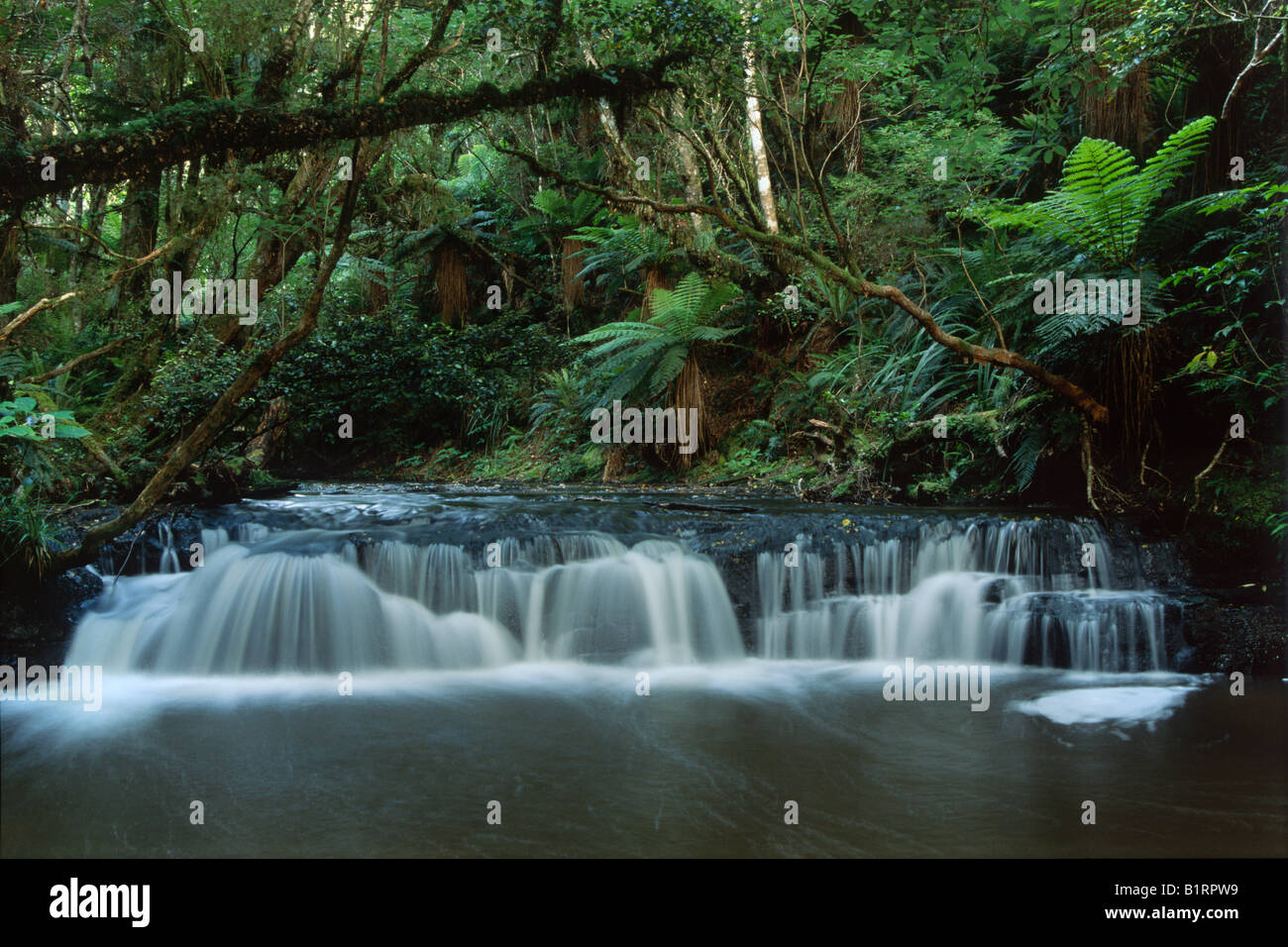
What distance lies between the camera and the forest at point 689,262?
6.52m

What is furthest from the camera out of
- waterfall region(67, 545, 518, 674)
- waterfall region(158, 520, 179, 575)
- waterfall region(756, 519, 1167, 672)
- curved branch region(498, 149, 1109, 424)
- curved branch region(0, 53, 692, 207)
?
waterfall region(158, 520, 179, 575)

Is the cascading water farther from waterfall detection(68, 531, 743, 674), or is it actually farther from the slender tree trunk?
the slender tree trunk

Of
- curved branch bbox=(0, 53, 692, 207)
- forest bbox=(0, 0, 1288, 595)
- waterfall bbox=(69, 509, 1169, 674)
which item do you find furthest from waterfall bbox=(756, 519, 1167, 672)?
curved branch bbox=(0, 53, 692, 207)

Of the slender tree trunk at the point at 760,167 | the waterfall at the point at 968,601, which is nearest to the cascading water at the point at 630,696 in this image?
the waterfall at the point at 968,601

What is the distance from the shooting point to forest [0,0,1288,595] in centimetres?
652

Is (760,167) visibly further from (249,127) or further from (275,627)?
(275,627)

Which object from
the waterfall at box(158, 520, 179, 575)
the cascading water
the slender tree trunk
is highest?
the slender tree trunk

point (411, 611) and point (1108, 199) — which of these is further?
point (411, 611)

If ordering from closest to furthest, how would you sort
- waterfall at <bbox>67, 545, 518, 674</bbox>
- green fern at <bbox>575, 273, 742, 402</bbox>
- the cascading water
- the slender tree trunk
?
the cascading water → waterfall at <bbox>67, 545, 518, 674</bbox> → the slender tree trunk → green fern at <bbox>575, 273, 742, 402</bbox>

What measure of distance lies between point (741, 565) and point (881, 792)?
297 cm

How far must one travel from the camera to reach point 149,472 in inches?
328

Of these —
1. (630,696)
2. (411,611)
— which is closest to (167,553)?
(411,611)

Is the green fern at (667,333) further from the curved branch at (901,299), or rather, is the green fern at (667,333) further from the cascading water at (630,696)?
the curved branch at (901,299)

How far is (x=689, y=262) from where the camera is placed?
40.3 feet
